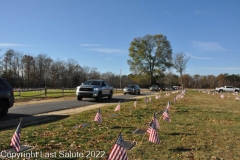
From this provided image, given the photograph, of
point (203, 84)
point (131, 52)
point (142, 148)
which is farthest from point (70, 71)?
point (142, 148)

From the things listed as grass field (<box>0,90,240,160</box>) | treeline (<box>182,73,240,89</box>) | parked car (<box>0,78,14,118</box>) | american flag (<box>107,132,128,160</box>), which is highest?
treeline (<box>182,73,240,89</box>)

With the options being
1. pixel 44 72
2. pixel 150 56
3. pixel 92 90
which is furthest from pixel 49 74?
pixel 92 90

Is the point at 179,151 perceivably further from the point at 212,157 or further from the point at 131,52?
the point at 131,52

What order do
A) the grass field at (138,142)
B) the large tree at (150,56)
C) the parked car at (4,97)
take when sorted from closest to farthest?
the grass field at (138,142) < the parked car at (4,97) < the large tree at (150,56)

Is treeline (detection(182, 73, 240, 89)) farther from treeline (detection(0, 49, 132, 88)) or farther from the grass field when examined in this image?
the grass field

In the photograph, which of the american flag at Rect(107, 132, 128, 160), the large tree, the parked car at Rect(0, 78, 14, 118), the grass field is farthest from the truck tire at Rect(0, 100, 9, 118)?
the large tree

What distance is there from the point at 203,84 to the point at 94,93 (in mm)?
104074

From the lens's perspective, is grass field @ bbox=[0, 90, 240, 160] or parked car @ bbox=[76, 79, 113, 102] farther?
parked car @ bbox=[76, 79, 113, 102]

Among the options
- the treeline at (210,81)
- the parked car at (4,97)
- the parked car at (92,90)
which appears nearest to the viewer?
the parked car at (4,97)

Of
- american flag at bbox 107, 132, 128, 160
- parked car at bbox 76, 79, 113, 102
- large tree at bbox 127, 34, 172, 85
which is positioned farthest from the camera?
large tree at bbox 127, 34, 172, 85

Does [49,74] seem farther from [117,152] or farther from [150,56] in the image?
[117,152]

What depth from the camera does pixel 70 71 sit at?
90.6 m

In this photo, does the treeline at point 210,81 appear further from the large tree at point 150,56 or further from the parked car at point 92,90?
the parked car at point 92,90

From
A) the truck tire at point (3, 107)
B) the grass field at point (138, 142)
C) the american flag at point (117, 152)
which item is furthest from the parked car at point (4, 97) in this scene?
the american flag at point (117, 152)
